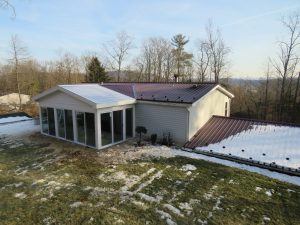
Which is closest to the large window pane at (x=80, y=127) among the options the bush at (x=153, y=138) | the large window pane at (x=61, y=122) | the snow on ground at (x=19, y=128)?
the large window pane at (x=61, y=122)

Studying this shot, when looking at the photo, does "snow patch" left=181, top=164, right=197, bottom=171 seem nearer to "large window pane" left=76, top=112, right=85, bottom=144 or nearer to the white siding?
the white siding

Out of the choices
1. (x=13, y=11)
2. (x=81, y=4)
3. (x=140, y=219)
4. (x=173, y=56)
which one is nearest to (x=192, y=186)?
(x=140, y=219)

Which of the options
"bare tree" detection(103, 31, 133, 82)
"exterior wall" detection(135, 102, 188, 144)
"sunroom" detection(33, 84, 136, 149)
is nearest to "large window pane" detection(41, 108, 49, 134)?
"sunroom" detection(33, 84, 136, 149)

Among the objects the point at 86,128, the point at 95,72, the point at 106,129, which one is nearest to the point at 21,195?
the point at 86,128

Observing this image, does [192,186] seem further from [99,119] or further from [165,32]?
[165,32]

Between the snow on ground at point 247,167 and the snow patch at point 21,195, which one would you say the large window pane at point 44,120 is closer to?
the snow patch at point 21,195

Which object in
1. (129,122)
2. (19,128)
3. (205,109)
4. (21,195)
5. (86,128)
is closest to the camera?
(21,195)

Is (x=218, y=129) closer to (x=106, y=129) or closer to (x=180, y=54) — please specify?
(x=106, y=129)
